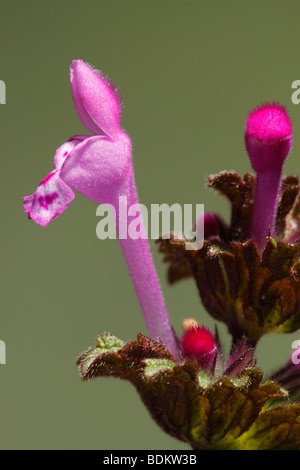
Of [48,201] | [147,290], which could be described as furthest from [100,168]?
[147,290]

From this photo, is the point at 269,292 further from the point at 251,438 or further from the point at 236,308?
the point at 251,438

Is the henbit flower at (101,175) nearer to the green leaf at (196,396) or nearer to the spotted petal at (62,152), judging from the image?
the spotted petal at (62,152)

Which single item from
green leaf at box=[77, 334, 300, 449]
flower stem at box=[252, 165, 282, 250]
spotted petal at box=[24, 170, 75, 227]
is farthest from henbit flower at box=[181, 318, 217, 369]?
spotted petal at box=[24, 170, 75, 227]

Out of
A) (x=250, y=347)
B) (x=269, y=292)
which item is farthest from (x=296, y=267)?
(x=250, y=347)

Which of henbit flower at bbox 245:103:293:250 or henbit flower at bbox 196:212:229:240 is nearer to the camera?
henbit flower at bbox 245:103:293:250

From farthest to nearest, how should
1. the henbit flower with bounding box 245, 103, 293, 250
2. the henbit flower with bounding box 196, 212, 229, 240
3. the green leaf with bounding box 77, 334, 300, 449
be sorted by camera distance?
the henbit flower with bounding box 196, 212, 229, 240 → the henbit flower with bounding box 245, 103, 293, 250 → the green leaf with bounding box 77, 334, 300, 449

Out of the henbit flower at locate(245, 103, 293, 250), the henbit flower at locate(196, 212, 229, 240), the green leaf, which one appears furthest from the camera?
the henbit flower at locate(196, 212, 229, 240)

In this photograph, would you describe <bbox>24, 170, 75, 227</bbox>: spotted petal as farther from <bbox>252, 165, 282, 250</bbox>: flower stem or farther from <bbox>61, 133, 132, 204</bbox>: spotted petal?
<bbox>252, 165, 282, 250</bbox>: flower stem
